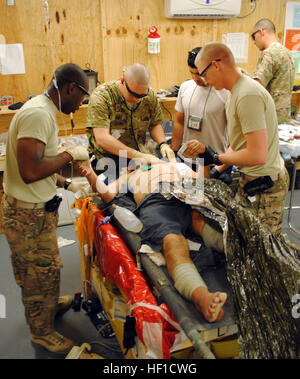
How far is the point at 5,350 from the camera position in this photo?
6.65 ft

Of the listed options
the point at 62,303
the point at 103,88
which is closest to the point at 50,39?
the point at 103,88

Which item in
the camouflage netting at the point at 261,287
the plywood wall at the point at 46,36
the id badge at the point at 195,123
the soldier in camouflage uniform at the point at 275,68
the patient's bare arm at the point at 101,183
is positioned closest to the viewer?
the camouflage netting at the point at 261,287

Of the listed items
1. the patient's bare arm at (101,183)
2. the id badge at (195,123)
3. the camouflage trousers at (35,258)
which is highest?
the id badge at (195,123)

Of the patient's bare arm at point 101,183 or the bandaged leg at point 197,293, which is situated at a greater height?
the patient's bare arm at point 101,183

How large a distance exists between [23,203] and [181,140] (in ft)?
5.05

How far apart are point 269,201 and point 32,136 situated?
1.36 metres

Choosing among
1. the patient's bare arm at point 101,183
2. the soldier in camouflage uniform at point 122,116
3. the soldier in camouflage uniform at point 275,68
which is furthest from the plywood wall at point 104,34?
the patient's bare arm at point 101,183

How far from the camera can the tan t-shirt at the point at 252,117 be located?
1.76 metres

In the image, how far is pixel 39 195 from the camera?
69.0 inches

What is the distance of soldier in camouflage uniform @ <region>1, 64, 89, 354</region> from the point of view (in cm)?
159

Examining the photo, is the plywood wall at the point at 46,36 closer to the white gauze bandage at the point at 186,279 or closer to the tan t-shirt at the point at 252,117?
the tan t-shirt at the point at 252,117

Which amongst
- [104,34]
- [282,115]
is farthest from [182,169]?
[104,34]

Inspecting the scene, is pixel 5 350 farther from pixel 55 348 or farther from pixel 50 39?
pixel 50 39

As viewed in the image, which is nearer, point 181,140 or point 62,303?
point 62,303
